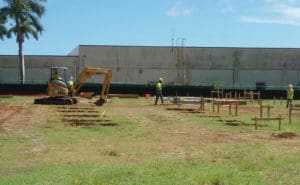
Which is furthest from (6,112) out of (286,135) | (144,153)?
(144,153)

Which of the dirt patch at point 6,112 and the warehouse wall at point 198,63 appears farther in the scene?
the warehouse wall at point 198,63

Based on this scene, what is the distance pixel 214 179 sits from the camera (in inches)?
448

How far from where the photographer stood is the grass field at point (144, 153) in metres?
11.6

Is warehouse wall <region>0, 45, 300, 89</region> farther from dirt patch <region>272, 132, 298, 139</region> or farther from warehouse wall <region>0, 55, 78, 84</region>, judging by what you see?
dirt patch <region>272, 132, 298, 139</region>

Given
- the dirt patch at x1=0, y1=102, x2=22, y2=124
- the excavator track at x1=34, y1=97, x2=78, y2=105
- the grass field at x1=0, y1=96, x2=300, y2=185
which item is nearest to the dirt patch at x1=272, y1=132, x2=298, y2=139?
the grass field at x1=0, y1=96, x2=300, y2=185

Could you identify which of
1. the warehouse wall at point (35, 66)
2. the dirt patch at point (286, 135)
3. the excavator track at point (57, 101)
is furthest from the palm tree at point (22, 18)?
the dirt patch at point (286, 135)

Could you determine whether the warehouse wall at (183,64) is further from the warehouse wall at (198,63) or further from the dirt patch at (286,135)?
the dirt patch at (286,135)

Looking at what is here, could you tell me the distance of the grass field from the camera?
11648mm

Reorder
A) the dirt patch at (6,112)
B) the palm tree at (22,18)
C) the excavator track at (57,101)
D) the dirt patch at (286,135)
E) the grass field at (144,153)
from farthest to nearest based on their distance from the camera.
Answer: the palm tree at (22,18), the excavator track at (57,101), the dirt patch at (6,112), the dirt patch at (286,135), the grass field at (144,153)

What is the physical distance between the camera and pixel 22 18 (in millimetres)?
66875

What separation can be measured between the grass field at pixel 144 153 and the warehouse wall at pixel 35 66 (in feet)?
151

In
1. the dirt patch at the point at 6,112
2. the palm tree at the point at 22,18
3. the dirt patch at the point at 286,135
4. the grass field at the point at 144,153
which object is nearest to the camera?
the grass field at the point at 144,153

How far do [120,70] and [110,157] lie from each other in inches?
2317

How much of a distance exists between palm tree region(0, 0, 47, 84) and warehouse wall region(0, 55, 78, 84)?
12.5 feet
